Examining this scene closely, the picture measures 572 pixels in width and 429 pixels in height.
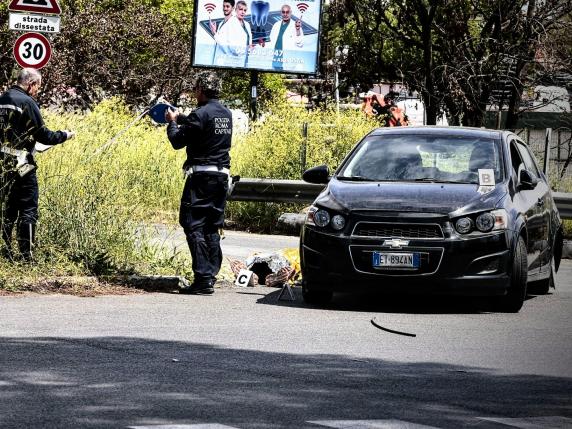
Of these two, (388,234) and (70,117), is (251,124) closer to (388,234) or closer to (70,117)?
(70,117)

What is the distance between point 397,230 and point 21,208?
351cm

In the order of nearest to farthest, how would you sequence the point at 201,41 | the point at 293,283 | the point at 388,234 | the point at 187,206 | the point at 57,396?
the point at 57,396, the point at 388,234, the point at 187,206, the point at 293,283, the point at 201,41

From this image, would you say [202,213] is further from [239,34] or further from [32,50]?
[239,34]

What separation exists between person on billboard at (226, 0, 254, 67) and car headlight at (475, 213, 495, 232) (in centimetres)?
2033

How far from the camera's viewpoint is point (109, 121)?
944 inches

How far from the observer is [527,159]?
15008 mm

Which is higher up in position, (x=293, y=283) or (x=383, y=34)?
(x=383, y=34)

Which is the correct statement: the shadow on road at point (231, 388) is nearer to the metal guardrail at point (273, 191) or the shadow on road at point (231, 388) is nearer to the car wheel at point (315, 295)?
the car wheel at point (315, 295)

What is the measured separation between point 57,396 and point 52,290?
5.46 m

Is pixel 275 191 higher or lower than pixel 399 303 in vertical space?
higher

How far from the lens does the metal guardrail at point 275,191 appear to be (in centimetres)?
2162

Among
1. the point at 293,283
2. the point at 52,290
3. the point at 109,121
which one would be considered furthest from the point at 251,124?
the point at 52,290

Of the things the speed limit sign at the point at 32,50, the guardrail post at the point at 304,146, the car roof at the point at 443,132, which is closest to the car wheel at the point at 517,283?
the car roof at the point at 443,132

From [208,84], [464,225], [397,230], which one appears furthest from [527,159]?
[208,84]
